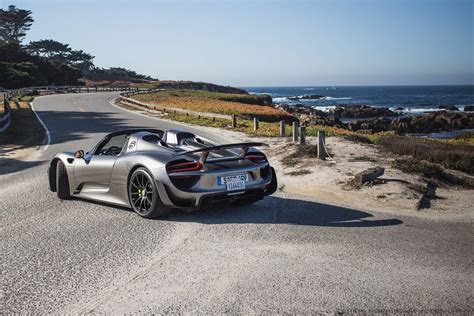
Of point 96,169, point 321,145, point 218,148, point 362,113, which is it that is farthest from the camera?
point 362,113

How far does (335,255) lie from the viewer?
546 cm

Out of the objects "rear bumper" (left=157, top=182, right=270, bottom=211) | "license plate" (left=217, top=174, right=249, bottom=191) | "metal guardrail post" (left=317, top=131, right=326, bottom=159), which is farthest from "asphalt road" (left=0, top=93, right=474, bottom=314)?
"metal guardrail post" (left=317, top=131, right=326, bottom=159)

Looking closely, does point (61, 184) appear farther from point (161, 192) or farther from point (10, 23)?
point (10, 23)

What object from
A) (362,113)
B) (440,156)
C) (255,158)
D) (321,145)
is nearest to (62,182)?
(255,158)

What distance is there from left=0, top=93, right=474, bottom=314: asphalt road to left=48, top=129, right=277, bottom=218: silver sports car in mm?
308

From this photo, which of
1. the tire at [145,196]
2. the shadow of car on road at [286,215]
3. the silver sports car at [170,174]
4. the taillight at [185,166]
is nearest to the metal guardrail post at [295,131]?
the shadow of car on road at [286,215]

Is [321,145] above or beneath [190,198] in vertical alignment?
above

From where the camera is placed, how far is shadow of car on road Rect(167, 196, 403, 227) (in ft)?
22.9

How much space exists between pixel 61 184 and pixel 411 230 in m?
5.70

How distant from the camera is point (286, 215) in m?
7.39

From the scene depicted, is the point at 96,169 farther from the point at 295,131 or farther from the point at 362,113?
the point at 362,113

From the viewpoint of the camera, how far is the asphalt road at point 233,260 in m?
4.27

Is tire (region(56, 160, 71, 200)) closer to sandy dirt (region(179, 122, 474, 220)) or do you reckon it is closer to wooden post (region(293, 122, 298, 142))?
sandy dirt (region(179, 122, 474, 220))

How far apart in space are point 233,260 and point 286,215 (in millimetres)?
2235
